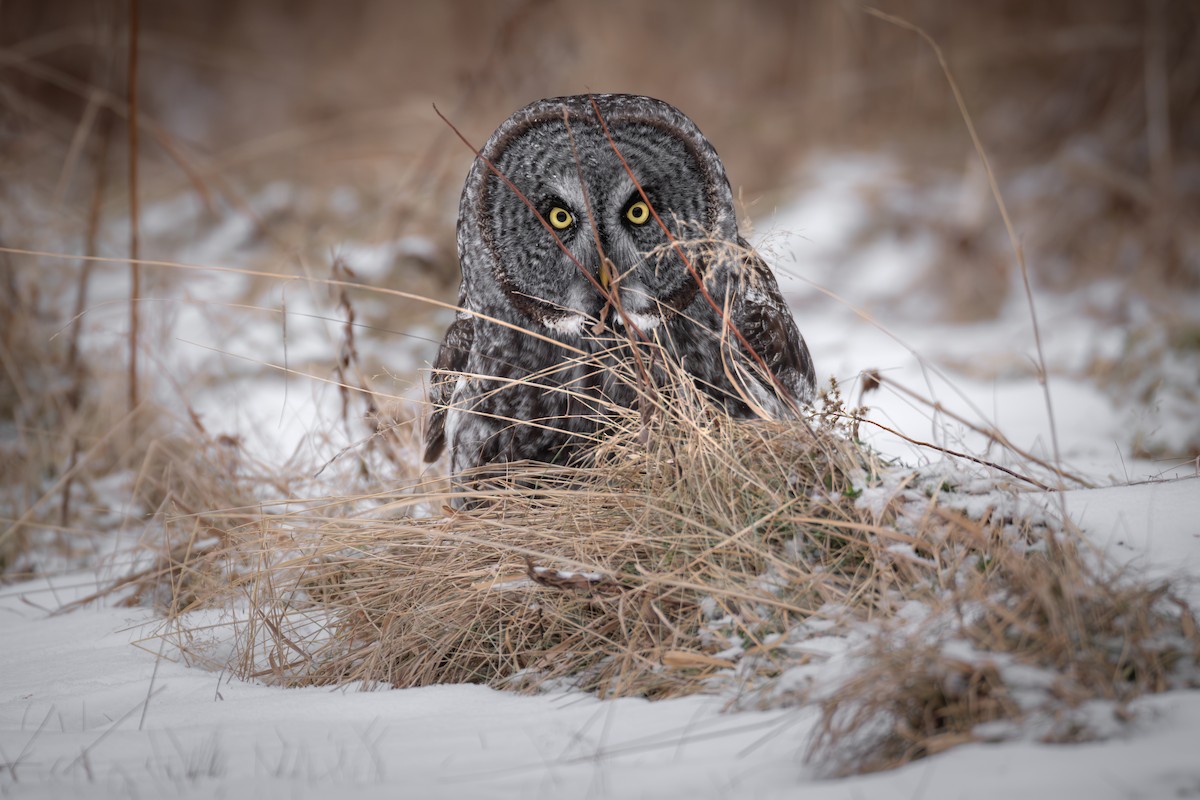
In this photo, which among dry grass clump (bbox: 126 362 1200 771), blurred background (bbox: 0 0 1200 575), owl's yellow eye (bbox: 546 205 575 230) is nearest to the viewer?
dry grass clump (bbox: 126 362 1200 771)

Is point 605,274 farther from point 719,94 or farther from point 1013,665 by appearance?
point 719,94

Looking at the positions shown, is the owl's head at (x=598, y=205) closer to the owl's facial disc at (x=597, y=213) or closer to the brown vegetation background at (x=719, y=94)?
the owl's facial disc at (x=597, y=213)

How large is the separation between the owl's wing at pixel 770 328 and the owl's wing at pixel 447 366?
2.29ft

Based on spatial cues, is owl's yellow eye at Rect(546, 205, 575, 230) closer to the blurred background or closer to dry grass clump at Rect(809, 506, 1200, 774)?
the blurred background

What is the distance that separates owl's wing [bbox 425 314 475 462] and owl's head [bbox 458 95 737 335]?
17 centimetres

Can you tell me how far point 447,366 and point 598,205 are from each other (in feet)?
2.04

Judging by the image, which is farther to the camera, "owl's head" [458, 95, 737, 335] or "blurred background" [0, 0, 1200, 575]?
"blurred background" [0, 0, 1200, 575]

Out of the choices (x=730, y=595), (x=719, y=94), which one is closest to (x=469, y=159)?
(x=719, y=94)

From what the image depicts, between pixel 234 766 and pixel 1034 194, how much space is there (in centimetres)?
708

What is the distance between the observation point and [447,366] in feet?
8.33

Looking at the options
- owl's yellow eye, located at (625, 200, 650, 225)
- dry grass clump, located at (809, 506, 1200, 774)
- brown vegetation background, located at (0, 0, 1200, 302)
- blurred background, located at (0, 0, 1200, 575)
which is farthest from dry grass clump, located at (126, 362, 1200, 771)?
brown vegetation background, located at (0, 0, 1200, 302)

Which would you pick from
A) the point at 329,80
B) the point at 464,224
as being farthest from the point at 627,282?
the point at 329,80

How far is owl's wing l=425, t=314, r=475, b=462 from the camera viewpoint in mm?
2490

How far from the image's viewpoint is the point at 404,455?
286 centimetres
